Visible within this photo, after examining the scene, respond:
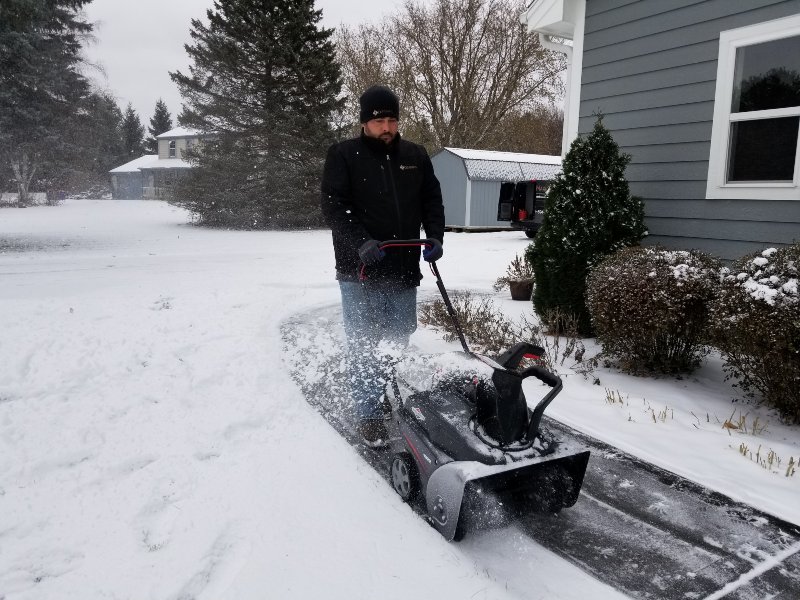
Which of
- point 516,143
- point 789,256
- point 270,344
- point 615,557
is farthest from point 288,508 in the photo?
point 516,143

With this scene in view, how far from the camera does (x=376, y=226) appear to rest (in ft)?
11.0

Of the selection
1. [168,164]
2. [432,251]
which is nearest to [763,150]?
[432,251]

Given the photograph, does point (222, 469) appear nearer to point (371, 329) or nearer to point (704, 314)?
point (371, 329)

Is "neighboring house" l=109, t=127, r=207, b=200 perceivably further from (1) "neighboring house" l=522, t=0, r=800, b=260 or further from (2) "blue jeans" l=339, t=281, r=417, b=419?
(2) "blue jeans" l=339, t=281, r=417, b=419

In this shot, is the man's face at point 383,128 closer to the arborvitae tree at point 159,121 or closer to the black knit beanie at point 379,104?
the black knit beanie at point 379,104

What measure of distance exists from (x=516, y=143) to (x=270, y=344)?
1382 inches

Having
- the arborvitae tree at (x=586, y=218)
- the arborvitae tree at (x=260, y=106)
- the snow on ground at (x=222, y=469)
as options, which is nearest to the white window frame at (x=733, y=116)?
the arborvitae tree at (x=586, y=218)

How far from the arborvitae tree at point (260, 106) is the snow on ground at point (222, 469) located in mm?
15692

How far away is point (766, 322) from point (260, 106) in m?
20.8

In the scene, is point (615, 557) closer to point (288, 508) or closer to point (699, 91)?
point (288, 508)

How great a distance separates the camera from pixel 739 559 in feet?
7.84

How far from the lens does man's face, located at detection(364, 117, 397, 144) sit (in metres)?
3.21

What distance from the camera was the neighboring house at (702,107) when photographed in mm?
5039

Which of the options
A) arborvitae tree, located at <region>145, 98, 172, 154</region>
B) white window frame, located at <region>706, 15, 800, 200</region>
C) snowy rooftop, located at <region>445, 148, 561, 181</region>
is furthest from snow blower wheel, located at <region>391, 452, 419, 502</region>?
arborvitae tree, located at <region>145, 98, 172, 154</region>
